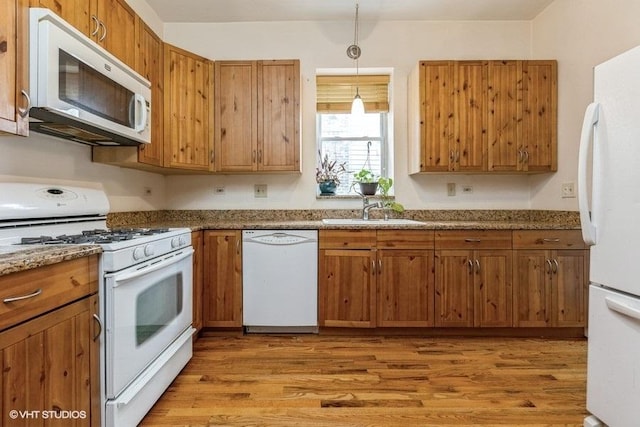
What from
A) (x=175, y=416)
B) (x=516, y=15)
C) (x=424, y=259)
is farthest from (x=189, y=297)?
(x=516, y=15)

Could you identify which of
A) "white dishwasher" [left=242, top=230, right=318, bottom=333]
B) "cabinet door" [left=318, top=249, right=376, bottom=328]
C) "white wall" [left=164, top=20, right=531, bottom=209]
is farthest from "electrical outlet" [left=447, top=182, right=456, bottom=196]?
"white dishwasher" [left=242, top=230, right=318, bottom=333]

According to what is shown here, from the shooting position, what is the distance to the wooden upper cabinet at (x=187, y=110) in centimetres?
258

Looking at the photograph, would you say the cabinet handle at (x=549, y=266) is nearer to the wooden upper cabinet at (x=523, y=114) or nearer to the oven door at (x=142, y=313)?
the wooden upper cabinet at (x=523, y=114)

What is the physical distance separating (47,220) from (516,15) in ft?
12.4

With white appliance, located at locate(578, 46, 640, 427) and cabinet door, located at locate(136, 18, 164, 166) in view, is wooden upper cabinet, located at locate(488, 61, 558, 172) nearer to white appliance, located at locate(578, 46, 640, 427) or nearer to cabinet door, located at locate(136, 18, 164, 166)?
white appliance, located at locate(578, 46, 640, 427)

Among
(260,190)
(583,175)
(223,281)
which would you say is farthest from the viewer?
(260,190)

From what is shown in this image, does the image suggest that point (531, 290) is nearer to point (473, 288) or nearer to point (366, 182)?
point (473, 288)

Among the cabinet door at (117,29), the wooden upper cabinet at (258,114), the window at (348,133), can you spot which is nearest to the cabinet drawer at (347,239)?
the wooden upper cabinet at (258,114)

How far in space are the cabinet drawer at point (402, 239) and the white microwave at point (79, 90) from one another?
174 cm

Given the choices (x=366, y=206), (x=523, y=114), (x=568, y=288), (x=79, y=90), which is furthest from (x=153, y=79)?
(x=568, y=288)

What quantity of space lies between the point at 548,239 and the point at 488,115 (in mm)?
1075

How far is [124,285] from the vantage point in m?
1.47

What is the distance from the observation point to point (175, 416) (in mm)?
1672

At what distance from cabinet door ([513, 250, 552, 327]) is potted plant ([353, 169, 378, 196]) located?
3.91ft
